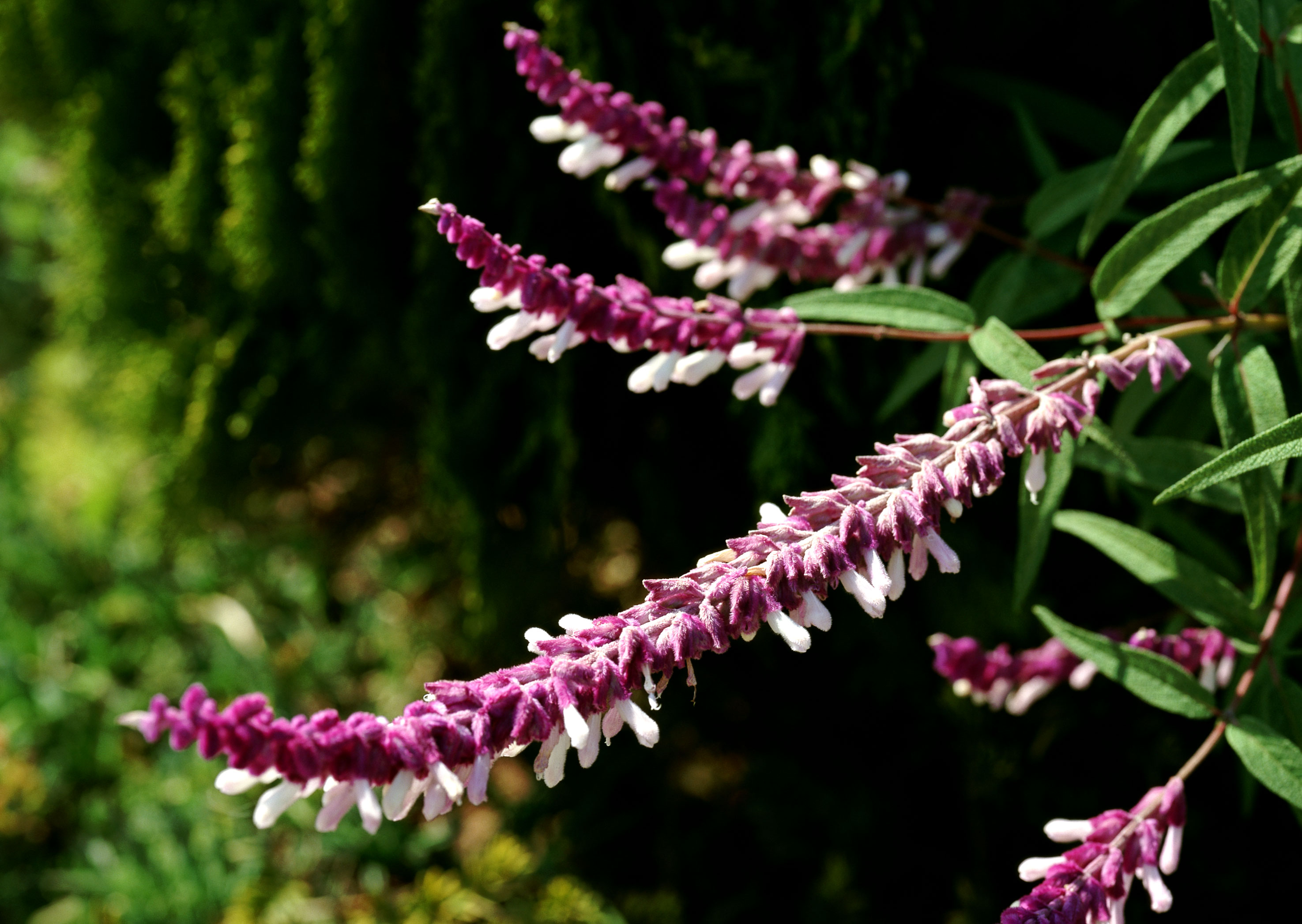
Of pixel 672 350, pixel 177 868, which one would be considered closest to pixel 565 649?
pixel 672 350

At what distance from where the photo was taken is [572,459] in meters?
1.84

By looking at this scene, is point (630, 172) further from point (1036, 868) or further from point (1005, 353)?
point (1036, 868)

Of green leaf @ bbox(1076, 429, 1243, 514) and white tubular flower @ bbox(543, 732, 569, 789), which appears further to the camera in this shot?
green leaf @ bbox(1076, 429, 1243, 514)

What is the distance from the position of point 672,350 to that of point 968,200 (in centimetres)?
52

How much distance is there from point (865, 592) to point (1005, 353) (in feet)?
1.35

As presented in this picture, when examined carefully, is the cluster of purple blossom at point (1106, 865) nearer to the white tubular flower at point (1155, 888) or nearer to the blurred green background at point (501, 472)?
the white tubular flower at point (1155, 888)

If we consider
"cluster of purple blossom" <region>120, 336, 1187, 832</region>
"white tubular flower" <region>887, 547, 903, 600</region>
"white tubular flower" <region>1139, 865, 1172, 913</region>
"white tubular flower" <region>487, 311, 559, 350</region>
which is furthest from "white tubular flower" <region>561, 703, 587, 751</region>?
"white tubular flower" <region>1139, 865, 1172, 913</region>

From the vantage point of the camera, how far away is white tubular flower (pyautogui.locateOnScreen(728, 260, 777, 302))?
1.19 metres

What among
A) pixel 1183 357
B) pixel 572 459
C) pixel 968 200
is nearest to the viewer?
pixel 1183 357

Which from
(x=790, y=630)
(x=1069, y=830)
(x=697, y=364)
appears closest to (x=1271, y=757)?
(x=1069, y=830)

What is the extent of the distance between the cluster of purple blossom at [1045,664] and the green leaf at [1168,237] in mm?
360

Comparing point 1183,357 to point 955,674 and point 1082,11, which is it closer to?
point 955,674

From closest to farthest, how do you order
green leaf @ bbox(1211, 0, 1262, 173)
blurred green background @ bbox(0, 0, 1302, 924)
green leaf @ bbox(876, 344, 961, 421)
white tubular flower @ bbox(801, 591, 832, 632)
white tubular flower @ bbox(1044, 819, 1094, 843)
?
white tubular flower @ bbox(801, 591, 832, 632) → white tubular flower @ bbox(1044, 819, 1094, 843) → green leaf @ bbox(1211, 0, 1262, 173) → green leaf @ bbox(876, 344, 961, 421) → blurred green background @ bbox(0, 0, 1302, 924)

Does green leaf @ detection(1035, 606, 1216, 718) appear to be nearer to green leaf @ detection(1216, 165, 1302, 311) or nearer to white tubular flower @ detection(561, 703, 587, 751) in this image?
green leaf @ detection(1216, 165, 1302, 311)
